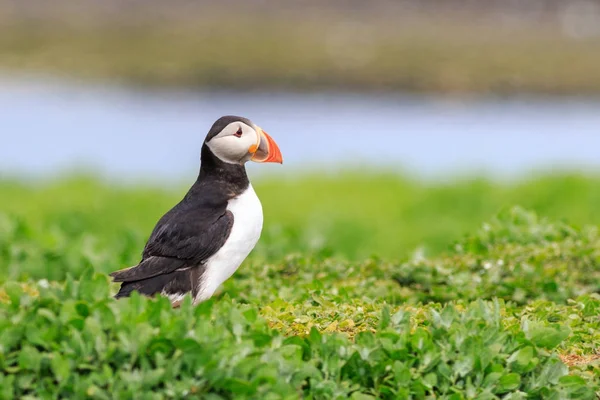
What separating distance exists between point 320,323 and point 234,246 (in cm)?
64

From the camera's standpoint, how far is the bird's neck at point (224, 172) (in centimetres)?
609

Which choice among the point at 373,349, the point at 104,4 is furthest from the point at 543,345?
the point at 104,4

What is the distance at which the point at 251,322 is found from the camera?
5250 mm

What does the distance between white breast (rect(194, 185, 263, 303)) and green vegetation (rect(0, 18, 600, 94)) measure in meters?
17.2

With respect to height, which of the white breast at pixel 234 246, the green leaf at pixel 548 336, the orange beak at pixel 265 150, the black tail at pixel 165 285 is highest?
the orange beak at pixel 265 150

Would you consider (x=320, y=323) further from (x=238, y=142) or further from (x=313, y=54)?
(x=313, y=54)

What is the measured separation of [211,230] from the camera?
5883 mm

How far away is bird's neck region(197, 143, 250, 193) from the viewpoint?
6.09 m

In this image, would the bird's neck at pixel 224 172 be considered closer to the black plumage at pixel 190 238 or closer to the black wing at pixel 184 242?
the black plumage at pixel 190 238

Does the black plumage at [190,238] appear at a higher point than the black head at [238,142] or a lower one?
lower

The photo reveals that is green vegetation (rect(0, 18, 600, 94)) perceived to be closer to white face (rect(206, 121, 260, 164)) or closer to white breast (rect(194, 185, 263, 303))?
white face (rect(206, 121, 260, 164))

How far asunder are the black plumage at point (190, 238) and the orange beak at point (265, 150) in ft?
0.38

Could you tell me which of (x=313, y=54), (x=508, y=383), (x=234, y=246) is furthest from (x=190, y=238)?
(x=313, y=54)

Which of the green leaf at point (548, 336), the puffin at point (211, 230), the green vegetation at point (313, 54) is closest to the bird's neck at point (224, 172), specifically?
the puffin at point (211, 230)
